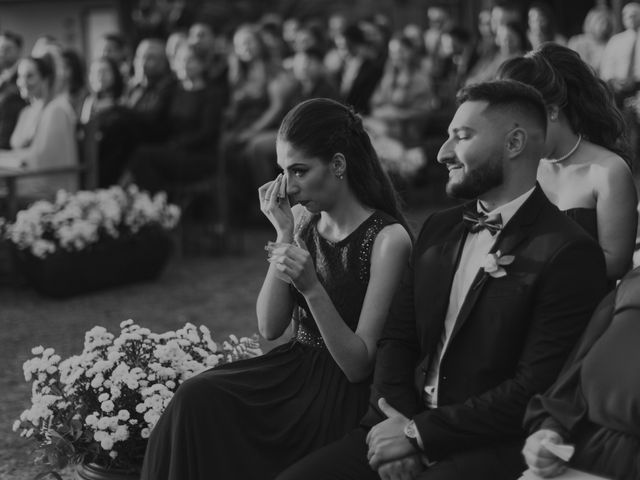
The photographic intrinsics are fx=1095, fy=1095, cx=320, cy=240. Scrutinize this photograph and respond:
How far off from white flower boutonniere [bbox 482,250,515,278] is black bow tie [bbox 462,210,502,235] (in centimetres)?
11

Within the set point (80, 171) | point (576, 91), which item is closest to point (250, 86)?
A: point (80, 171)

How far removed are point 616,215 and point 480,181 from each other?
0.92 m

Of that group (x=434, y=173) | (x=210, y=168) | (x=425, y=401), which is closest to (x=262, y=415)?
(x=425, y=401)

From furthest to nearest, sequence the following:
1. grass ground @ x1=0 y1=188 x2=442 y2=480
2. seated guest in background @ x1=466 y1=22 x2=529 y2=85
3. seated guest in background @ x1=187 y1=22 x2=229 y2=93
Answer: seated guest in background @ x1=466 y1=22 x2=529 y2=85 → seated guest in background @ x1=187 y1=22 x2=229 y2=93 → grass ground @ x1=0 y1=188 x2=442 y2=480

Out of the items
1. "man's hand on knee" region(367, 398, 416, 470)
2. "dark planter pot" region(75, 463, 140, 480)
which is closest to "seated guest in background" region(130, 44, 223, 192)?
"dark planter pot" region(75, 463, 140, 480)

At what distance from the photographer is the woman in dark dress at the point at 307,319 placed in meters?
3.42

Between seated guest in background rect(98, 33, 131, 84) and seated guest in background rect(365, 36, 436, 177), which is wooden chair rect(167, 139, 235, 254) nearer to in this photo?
seated guest in background rect(365, 36, 436, 177)

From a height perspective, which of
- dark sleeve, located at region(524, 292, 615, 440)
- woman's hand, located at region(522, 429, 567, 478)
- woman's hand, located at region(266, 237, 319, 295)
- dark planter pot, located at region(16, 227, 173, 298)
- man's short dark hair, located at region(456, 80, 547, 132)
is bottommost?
dark planter pot, located at region(16, 227, 173, 298)

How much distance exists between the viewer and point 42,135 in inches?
360

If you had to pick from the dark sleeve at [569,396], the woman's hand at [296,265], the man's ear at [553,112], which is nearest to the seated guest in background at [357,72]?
the man's ear at [553,112]

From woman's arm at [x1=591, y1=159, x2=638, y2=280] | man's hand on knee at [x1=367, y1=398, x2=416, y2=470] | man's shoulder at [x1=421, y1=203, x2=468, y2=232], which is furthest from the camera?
woman's arm at [x1=591, y1=159, x2=638, y2=280]

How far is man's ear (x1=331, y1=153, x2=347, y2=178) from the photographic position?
3746 mm

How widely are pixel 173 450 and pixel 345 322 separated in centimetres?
74

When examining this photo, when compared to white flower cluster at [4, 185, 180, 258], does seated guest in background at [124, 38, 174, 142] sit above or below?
above
